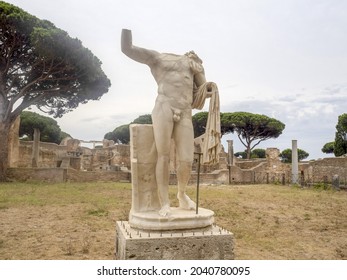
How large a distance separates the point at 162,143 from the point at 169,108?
0.44 metres

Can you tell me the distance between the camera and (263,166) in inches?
1035

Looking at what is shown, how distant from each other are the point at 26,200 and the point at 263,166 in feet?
67.8

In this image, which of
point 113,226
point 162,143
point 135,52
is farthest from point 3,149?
point 162,143

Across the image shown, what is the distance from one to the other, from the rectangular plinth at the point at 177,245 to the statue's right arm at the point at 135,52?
6.93 feet

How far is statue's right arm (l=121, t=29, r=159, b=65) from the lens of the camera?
382 centimetres

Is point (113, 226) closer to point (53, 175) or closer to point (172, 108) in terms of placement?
point (172, 108)

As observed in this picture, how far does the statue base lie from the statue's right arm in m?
1.94

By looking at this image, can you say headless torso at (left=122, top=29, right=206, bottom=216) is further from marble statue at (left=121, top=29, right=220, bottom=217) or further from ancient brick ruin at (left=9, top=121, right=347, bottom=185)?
ancient brick ruin at (left=9, top=121, right=347, bottom=185)

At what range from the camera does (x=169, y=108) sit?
3.93m

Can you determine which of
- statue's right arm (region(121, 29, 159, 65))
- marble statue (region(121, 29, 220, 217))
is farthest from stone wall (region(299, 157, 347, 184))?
statue's right arm (region(121, 29, 159, 65))

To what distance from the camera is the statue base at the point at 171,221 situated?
3.62 m

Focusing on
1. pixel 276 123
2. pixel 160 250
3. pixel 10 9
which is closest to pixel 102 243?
pixel 160 250

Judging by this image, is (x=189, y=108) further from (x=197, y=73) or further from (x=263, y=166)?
(x=263, y=166)

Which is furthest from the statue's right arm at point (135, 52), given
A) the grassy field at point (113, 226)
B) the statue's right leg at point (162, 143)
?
the grassy field at point (113, 226)
